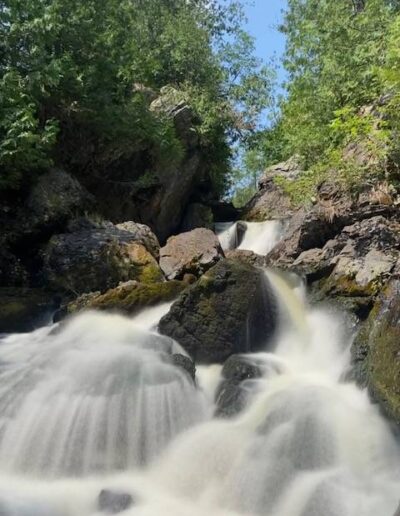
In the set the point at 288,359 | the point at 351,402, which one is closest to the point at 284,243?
the point at 288,359

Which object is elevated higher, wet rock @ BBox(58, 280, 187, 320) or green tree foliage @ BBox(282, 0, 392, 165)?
green tree foliage @ BBox(282, 0, 392, 165)

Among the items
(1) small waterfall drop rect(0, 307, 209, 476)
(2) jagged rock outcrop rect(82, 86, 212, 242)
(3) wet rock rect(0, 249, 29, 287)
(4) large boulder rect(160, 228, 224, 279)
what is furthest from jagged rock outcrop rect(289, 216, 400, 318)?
(2) jagged rock outcrop rect(82, 86, 212, 242)

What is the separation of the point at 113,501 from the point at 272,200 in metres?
18.0

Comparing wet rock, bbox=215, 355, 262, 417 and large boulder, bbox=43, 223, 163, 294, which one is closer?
wet rock, bbox=215, 355, 262, 417

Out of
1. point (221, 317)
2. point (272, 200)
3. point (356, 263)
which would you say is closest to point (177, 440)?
point (221, 317)

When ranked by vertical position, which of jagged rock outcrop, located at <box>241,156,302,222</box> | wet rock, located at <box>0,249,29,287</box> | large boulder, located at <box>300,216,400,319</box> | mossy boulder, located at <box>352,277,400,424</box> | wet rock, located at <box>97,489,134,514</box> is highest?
jagged rock outcrop, located at <box>241,156,302,222</box>

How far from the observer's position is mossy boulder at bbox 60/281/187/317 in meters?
11.3

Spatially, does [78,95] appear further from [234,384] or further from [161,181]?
[234,384]

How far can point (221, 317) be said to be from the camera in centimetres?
1021

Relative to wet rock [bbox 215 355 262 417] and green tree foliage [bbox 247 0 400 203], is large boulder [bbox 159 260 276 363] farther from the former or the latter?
green tree foliage [bbox 247 0 400 203]

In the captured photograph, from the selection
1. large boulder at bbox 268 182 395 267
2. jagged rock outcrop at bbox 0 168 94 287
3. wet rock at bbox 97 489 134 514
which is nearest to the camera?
wet rock at bbox 97 489 134 514

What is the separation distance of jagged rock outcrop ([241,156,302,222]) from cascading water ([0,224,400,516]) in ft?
42.9

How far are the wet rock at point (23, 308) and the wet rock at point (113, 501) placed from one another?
568 cm

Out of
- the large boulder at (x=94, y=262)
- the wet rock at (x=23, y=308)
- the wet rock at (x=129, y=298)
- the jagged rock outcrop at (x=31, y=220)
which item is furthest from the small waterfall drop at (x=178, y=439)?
the jagged rock outcrop at (x=31, y=220)
